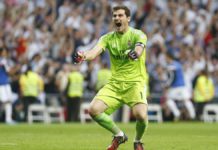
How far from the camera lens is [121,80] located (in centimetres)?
1409

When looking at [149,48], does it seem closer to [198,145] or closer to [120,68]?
[198,145]

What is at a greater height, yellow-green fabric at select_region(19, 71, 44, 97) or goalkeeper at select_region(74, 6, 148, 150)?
goalkeeper at select_region(74, 6, 148, 150)

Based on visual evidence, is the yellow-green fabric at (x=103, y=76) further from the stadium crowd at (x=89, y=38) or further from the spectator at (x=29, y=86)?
the spectator at (x=29, y=86)

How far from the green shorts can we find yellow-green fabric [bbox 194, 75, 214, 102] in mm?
16643

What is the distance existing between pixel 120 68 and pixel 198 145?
308cm

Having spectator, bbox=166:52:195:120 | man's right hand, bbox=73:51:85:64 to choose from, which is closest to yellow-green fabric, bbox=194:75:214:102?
spectator, bbox=166:52:195:120

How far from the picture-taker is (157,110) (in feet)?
102

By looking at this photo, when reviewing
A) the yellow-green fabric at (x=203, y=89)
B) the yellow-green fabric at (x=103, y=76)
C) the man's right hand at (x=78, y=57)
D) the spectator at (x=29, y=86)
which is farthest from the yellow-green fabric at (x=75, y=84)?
the man's right hand at (x=78, y=57)

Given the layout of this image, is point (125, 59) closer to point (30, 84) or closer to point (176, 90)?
point (30, 84)

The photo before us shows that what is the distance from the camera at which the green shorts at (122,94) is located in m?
13.9

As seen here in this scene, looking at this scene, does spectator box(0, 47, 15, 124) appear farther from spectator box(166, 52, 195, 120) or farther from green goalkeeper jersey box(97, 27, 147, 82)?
green goalkeeper jersey box(97, 27, 147, 82)

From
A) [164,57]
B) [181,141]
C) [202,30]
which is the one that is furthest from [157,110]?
[181,141]

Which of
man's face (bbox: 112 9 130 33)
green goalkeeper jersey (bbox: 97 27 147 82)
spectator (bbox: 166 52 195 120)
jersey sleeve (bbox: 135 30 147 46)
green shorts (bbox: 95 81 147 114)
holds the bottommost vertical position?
spectator (bbox: 166 52 195 120)

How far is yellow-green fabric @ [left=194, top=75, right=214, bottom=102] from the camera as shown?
3056 cm
